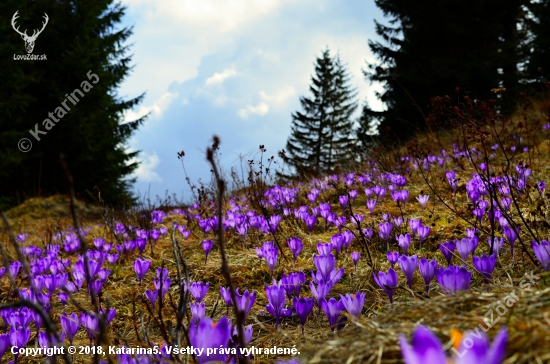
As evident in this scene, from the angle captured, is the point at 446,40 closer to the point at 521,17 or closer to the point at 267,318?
the point at 521,17

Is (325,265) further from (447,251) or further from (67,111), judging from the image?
(67,111)

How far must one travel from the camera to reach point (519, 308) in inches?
39.3

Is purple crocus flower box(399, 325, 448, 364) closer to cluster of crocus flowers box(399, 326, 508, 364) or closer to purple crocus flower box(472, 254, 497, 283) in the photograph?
cluster of crocus flowers box(399, 326, 508, 364)

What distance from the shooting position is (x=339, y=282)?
268cm

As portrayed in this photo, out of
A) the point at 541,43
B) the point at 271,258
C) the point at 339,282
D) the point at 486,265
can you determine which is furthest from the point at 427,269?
the point at 541,43

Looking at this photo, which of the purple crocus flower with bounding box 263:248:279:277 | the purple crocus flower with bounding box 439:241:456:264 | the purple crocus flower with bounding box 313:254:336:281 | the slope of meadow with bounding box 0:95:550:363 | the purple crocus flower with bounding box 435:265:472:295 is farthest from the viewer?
the purple crocus flower with bounding box 263:248:279:277

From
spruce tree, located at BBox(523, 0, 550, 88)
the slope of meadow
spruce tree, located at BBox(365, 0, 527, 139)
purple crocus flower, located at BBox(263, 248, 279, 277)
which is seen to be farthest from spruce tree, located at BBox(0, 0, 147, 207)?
spruce tree, located at BBox(523, 0, 550, 88)

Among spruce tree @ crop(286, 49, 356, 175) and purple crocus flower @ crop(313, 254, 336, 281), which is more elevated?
spruce tree @ crop(286, 49, 356, 175)

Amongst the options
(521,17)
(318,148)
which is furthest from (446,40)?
(318,148)

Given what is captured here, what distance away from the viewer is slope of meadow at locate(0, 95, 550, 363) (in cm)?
96

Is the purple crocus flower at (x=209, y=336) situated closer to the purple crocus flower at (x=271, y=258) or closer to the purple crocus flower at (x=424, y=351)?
the purple crocus flower at (x=424, y=351)

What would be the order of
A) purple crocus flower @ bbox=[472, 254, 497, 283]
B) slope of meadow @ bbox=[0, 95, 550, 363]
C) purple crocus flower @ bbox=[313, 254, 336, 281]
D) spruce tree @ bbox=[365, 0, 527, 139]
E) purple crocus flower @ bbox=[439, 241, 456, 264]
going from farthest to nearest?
spruce tree @ bbox=[365, 0, 527, 139], purple crocus flower @ bbox=[439, 241, 456, 264], purple crocus flower @ bbox=[313, 254, 336, 281], purple crocus flower @ bbox=[472, 254, 497, 283], slope of meadow @ bbox=[0, 95, 550, 363]

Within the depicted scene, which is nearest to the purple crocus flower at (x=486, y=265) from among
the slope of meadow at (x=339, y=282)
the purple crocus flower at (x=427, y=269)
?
the slope of meadow at (x=339, y=282)

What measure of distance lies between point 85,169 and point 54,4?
26.8ft
